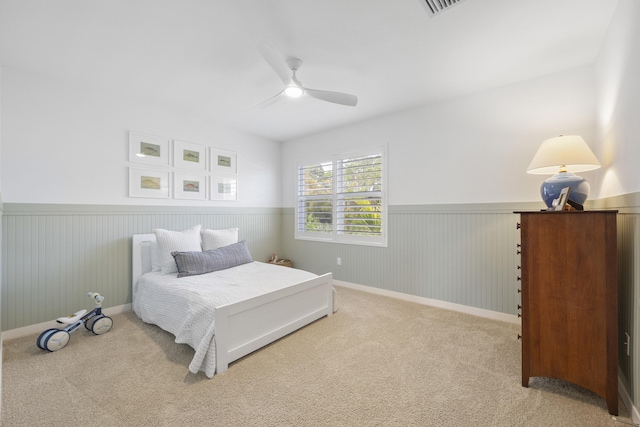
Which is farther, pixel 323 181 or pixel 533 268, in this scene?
pixel 323 181

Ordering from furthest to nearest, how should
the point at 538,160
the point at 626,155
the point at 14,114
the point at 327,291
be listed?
the point at 327,291
the point at 14,114
the point at 538,160
the point at 626,155

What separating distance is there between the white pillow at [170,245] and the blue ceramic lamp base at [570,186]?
3.50m

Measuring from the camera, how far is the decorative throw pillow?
9.45ft

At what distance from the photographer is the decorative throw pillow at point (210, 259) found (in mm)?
2879

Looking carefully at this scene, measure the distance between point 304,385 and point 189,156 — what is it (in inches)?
127

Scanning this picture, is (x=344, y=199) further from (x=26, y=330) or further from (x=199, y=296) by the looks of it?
(x=26, y=330)

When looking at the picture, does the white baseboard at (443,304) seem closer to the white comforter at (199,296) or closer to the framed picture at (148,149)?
the white comforter at (199,296)

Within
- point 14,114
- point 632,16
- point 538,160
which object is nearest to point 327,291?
point 538,160

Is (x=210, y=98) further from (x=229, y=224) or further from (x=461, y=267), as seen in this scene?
(x=461, y=267)

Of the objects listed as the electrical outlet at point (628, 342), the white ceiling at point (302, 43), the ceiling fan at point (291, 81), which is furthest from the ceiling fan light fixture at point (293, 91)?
the electrical outlet at point (628, 342)

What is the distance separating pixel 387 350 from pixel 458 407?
2.30ft

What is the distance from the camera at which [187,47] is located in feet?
7.20

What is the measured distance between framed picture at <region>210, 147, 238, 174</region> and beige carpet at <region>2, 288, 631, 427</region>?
7.76 ft

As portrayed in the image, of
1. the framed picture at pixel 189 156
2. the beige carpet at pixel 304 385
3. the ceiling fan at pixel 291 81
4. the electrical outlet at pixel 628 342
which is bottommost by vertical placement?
the beige carpet at pixel 304 385
